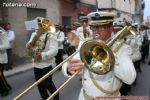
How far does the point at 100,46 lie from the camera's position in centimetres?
280

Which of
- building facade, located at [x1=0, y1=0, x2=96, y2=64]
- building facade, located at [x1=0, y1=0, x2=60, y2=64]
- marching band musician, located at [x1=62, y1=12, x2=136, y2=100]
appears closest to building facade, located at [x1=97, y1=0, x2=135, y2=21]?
building facade, located at [x1=0, y1=0, x2=96, y2=64]

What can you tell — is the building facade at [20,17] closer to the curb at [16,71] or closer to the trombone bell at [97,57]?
the curb at [16,71]

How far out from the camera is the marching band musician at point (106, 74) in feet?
9.42

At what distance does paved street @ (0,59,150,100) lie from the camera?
24.5 ft

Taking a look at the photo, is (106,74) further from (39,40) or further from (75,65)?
(39,40)

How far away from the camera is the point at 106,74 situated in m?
3.02

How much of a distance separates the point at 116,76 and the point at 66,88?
532cm

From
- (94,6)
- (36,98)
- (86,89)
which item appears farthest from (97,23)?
(94,6)

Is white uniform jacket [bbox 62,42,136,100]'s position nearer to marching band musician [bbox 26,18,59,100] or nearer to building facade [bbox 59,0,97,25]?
marching band musician [bbox 26,18,59,100]

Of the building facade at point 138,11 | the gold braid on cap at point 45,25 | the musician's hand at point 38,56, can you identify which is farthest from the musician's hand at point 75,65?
the building facade at point 138,11

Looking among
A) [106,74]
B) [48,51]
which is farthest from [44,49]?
[106,74]

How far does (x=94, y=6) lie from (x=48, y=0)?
30.9 ft

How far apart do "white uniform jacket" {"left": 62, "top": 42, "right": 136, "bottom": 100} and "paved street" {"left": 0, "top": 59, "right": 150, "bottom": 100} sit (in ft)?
13.2

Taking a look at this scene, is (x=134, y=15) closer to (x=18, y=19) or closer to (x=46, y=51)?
(x=18, y=19)
